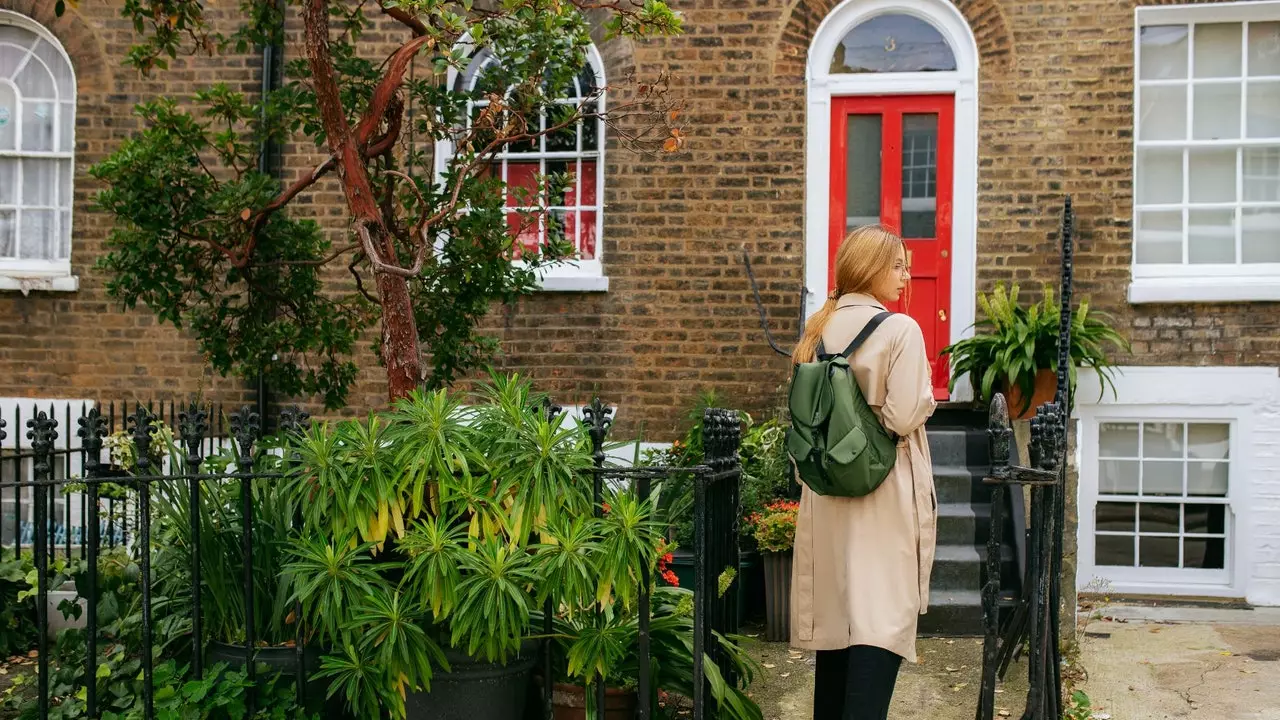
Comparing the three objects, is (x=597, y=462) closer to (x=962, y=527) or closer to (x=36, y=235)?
(x=962, y=527)

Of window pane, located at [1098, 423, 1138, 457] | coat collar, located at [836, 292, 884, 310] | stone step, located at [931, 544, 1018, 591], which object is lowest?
stone step, located at [931, 544, 1018, 591]

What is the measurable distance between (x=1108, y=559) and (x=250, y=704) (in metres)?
6.20

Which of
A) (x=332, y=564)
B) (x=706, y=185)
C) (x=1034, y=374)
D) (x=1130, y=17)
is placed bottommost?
(x=332, y=564)

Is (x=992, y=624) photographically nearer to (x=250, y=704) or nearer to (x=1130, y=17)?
(x=250, y=704)

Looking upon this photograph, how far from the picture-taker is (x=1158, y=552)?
836cm

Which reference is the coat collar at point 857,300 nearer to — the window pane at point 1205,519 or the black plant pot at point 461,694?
the black plant pot at point 461,694

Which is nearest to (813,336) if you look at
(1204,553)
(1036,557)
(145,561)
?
(1036,557)

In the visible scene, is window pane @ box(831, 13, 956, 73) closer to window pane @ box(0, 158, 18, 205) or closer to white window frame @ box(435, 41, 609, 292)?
white window frame @ box(435, 41, 609, 292)

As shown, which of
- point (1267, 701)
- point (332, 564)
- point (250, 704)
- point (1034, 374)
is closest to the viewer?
point (332, 564)

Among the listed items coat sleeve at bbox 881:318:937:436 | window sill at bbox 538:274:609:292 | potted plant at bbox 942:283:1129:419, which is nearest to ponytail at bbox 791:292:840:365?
coat sleeve at bbox 881:318:937:436

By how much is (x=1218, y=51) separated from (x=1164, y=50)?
36 cm

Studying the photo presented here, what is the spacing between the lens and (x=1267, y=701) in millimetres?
5426

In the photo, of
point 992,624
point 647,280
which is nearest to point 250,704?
point 992,624

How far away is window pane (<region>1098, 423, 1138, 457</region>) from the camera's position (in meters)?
8.39
